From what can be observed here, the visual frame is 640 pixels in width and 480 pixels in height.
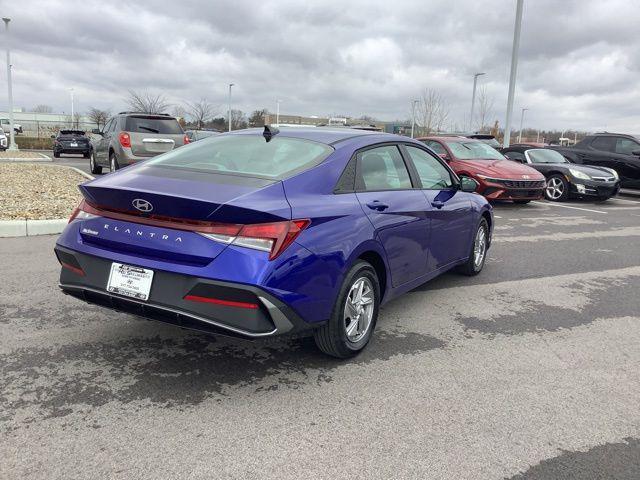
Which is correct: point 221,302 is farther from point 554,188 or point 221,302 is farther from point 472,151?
point 554,188

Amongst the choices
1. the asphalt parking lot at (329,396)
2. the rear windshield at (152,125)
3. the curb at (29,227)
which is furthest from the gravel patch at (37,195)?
the asphalt parking lot at (329,396)

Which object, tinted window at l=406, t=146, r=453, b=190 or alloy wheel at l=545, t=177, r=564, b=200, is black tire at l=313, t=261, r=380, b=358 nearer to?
tinted window at l=406, t=146, r=453, b=190

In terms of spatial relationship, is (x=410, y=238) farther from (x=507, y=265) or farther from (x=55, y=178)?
(x=55, y=178)

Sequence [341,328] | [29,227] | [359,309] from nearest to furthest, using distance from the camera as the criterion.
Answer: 1. [341,328]
2. [359,309]
3. [29,227]

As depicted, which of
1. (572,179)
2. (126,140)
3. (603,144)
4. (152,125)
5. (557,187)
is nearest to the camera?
(126,140)

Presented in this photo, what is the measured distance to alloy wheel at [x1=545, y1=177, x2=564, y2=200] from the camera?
45.4 ft

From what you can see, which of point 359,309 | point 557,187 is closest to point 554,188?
point 557,187

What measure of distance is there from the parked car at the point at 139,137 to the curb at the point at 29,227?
4.91 meters

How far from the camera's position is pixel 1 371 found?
10.5ft

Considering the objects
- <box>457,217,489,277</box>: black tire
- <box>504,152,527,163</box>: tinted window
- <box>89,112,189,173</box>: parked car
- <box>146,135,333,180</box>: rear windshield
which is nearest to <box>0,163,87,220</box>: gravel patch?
<box>89,112,189,173</box>: parked car

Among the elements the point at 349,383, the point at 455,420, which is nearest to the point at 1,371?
the point at 349,383

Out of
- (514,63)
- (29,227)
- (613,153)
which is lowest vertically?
(29,227)

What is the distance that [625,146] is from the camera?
15414 mm

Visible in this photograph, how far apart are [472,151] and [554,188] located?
3.05 m
